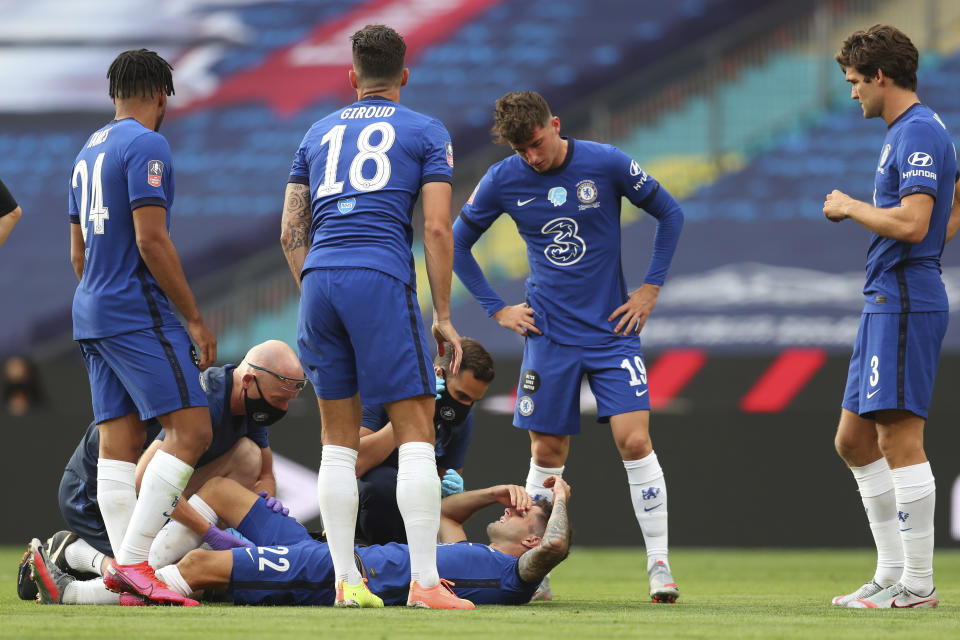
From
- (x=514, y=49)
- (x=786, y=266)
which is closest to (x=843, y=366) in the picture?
(x=786, y=266)

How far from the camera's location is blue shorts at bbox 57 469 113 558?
5.51m

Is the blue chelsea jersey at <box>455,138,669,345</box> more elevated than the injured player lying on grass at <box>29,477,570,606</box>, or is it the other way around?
the blue chelsea jersey at <box>455,138,669,345</box>

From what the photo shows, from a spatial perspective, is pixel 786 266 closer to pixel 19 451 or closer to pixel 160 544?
pixel 19 451

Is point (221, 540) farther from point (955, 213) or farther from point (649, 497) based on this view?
point (955, 213)

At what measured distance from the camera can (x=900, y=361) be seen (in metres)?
4.96

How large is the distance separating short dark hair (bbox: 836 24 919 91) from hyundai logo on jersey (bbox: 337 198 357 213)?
7.08ft

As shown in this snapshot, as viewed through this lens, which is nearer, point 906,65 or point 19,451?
point 906,65

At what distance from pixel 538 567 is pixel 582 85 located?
1351cm

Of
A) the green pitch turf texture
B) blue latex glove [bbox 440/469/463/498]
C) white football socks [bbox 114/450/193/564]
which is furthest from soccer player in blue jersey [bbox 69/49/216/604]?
blue latex glove [bbox 440/469/463/498]

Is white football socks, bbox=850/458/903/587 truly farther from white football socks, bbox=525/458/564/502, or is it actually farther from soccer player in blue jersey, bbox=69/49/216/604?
soccer player in blue jersey, bbox=69/49/216/604

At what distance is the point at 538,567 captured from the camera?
496cm

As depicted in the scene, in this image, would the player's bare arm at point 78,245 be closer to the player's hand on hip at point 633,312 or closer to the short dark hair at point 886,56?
the player's hand on hip at point 633,312

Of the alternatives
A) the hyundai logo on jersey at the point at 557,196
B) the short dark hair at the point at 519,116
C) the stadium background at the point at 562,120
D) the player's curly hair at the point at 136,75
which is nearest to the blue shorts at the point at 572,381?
the hyundai logo on jersey at the point at 557,196

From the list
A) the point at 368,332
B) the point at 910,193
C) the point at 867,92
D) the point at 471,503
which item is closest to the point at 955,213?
the point at 910,193
